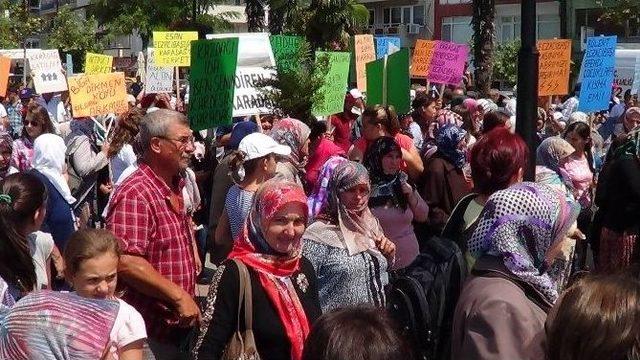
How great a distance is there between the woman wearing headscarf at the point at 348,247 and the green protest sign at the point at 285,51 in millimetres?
4922

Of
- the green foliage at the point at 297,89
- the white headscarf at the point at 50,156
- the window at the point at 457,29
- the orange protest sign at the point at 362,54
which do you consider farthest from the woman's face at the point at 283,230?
the window at the point at 457,29

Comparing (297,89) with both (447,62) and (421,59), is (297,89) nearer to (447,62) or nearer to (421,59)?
(447,62)

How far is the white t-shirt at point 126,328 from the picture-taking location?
11.1 feet

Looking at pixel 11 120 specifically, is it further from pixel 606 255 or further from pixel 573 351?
pixel 573 351

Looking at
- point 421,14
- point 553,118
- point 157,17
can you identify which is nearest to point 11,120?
point 553,118

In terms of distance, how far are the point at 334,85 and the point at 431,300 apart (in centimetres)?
740

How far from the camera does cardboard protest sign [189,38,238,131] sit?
26.8 feet

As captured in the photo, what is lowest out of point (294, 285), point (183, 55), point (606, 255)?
point (606, 255)

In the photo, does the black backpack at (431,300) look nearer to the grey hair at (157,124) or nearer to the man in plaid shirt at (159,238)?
the man in plaid shirt at (159,238)

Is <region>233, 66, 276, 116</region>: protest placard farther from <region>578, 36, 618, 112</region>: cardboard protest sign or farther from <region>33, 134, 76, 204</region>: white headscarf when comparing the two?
<region>578, 36, 618, 112</region>: cardboard protest sign

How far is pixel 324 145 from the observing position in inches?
326

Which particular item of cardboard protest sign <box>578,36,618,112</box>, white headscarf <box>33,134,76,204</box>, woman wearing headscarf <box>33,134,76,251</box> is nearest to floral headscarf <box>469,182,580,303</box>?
woman wearing headscarf <box>33,134,76,251</box>

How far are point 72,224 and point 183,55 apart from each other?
6.70m

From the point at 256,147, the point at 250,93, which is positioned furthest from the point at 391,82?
the point at 256,147
